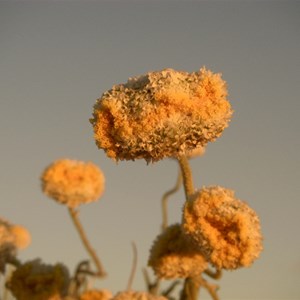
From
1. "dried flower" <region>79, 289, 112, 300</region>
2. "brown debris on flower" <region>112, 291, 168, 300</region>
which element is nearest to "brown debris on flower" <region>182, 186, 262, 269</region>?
"brown debris on flower" <region>112, 291, 168, 300</region>

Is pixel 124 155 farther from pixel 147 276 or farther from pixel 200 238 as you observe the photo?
pixel 147 276

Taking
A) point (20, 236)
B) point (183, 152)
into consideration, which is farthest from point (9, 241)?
point (183, 152)

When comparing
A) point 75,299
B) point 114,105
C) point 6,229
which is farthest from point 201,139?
point 6,229

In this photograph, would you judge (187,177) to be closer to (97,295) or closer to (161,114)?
(161,114)

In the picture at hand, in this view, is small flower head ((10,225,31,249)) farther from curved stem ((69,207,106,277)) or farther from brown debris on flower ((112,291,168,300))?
brown debris on flower ((112,291,168,300))

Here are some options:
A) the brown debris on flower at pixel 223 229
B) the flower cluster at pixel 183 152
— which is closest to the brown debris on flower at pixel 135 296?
the flower cluster at pixel 183 152

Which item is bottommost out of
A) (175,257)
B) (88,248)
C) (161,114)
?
(175,257)

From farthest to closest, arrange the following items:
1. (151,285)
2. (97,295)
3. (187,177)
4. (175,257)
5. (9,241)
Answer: (9,241) → (151,285) → (97,295) → (175,257) → (187,177)
